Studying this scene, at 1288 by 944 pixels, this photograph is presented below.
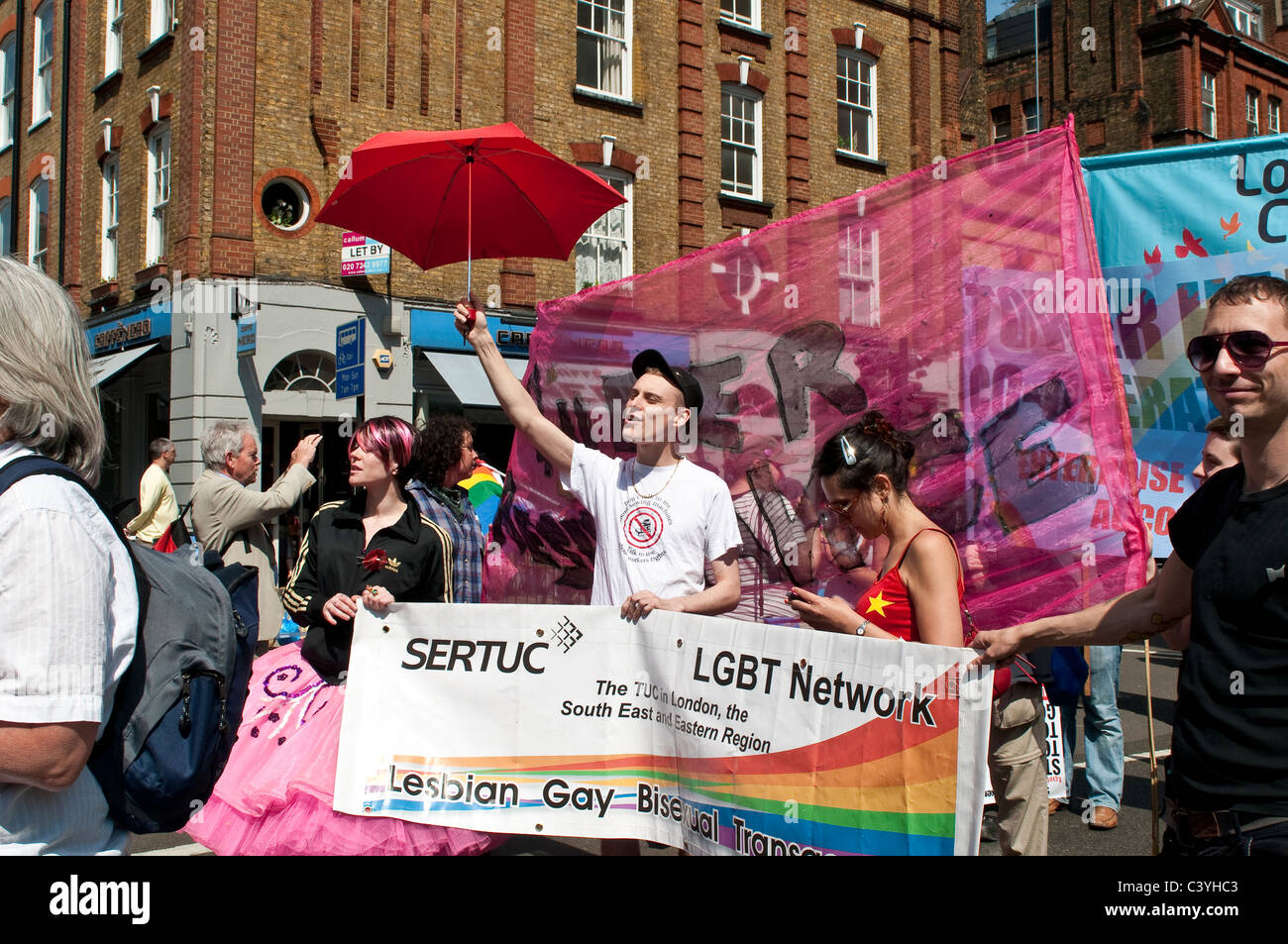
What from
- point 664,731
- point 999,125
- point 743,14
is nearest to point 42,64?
point 743,14

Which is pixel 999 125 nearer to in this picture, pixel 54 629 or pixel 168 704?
pixel 168 704

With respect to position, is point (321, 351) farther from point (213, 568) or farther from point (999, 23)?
point (999, 23)

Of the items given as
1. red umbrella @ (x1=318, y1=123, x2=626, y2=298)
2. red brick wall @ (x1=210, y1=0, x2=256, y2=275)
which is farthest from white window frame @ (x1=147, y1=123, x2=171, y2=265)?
red umbrella @ (x1=318, y1=123, x2=626, y2=298)

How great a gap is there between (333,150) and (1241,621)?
628 inches

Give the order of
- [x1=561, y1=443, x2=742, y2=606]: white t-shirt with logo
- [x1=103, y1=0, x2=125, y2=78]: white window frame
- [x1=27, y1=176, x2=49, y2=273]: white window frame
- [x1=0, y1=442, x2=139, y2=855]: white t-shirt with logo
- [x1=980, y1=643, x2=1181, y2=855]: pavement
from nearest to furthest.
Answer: [x1=0, y1=442, x2=139, y2=855]: white t-shirt with logo
[x1=561, y1=443, x2=742, y2=606]: white t-shirt with logo
[x1=980, y1=643, x2=1181, y2=855]: pavement
[x1=103, y1=0, x2=125, y2=78]: white window frame
[x1=27, y1=176, x2=49, y2=273]: white window frame

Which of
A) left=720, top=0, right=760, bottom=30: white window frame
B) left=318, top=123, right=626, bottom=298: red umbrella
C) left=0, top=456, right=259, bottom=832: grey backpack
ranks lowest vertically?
left=0, top=456, right=259, bottom=832: grey backpack

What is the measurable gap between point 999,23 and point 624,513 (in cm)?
3893

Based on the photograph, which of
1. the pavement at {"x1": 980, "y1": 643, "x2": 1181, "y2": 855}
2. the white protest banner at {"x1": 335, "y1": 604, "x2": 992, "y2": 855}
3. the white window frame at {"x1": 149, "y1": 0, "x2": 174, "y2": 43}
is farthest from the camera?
the white window frame at {"x1": 149, "y1": 0, "x2": 174, "y2": 43}

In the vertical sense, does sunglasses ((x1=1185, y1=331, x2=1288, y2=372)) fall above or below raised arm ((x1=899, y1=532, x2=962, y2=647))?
above

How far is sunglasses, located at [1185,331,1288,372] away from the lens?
2.38m

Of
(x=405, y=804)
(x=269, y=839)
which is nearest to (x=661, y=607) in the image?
(x=405, y=804)

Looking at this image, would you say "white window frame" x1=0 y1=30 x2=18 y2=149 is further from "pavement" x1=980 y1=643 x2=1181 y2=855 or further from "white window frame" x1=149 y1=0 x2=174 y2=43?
"pavement" x1=980 y1=643 x2=1181 y2=855

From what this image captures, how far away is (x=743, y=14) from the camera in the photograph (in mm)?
20750

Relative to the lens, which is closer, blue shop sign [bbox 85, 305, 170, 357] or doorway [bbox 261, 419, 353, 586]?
doorway [bbox 261, 419, 353, 586]
